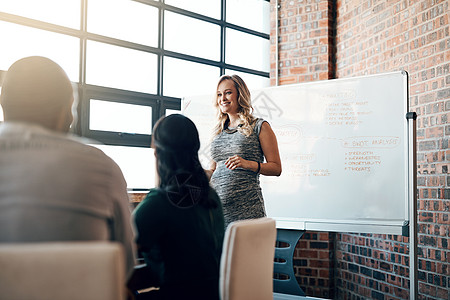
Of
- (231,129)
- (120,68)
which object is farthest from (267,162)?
(120,68)

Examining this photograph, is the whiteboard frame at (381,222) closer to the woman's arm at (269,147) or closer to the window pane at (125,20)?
the woman's arm at (269,147)

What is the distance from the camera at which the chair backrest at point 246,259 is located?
1256 millimetres

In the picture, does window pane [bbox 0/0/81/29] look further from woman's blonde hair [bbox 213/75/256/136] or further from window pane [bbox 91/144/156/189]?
woman's blonde hair [bbox 213/75/256/136]

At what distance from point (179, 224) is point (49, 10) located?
2.52m

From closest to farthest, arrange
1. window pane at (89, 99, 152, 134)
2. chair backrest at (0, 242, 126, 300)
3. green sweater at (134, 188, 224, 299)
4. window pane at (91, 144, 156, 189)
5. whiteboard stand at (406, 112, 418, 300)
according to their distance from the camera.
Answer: chair backrest at (0, 242, 126, 300), green sweater at (134, 188, 224, 299), whiteboard stand at (406, 112, 418, 300), window pane at (89, 99, 152, 134), window pane at (91, 144, 156, 189)

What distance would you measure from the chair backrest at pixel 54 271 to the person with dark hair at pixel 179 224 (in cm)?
43

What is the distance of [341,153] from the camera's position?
9.91ft

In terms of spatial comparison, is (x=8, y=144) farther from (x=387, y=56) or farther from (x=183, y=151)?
(x=387, y=56)

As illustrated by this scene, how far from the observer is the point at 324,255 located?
3.73 metres

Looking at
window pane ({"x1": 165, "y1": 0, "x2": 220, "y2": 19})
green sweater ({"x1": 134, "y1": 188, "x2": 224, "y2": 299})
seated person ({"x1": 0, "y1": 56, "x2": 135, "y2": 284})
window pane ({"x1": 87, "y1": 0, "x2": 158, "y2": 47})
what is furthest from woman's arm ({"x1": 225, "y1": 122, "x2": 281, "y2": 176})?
window pane ({"x1": 165, "y1": 0, "x2": 220, "y2": 19})

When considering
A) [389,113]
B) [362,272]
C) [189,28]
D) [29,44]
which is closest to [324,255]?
[362,272]

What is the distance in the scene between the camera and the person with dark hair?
121 cm

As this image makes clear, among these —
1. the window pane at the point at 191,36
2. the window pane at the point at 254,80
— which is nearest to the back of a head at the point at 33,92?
the window pane at the point at 191,36

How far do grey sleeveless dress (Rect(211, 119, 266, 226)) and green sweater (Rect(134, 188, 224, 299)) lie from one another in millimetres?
1057
